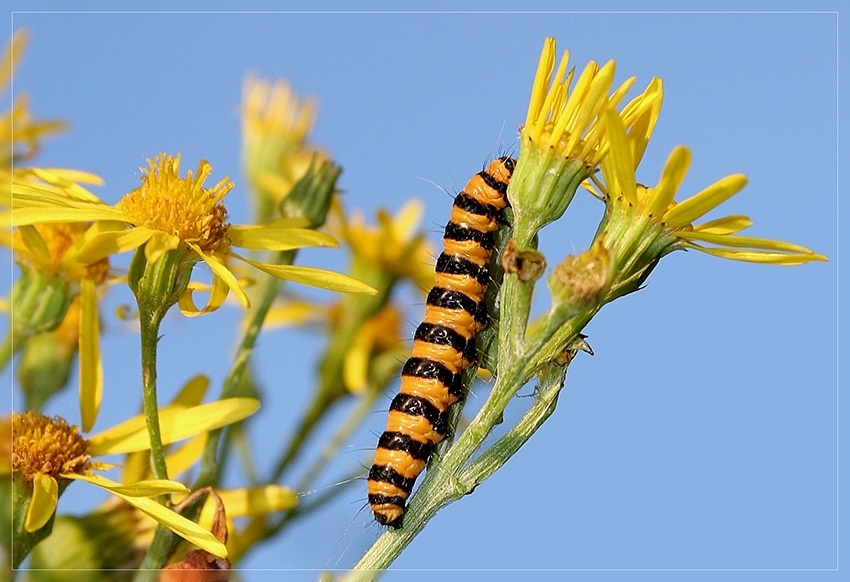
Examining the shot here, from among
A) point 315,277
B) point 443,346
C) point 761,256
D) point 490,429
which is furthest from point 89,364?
Result: point 761,256

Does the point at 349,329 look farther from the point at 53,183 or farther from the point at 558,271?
the point at 558,271

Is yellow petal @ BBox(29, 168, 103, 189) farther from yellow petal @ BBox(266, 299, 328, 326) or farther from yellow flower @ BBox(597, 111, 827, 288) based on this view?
yellow petal @ BBox(266, 299, 328, 326)

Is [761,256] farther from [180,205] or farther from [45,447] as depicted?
[45,447]

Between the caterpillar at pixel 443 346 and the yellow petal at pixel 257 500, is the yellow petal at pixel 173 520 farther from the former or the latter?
the caterpillar at pixel 443 346

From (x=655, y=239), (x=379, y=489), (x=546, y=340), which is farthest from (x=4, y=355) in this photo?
(x=655, y=239)

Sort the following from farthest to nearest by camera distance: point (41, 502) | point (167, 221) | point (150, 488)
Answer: point (167, 221), point (41, 502), point (150, 488)

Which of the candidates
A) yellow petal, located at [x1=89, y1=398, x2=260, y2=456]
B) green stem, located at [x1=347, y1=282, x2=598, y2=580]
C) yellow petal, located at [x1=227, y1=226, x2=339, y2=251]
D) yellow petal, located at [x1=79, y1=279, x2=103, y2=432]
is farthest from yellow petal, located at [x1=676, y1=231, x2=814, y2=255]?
yellow petal, located at [x1=79, y1=279, x2=103, y2=432]
